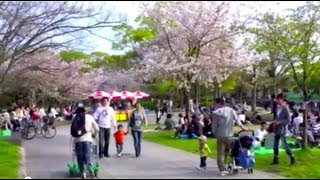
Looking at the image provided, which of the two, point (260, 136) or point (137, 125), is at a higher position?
point (137, 125)

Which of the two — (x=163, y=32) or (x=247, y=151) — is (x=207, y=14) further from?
(x=247, y=151)

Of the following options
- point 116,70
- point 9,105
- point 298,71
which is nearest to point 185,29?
point 298,71

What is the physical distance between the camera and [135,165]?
44.1 feet

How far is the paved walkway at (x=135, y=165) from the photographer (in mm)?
11641

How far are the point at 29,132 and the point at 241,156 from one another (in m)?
15.6

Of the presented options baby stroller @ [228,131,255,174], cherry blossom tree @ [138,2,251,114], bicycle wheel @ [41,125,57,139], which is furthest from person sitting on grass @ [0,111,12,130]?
baby stroller @ [228,131,255,174]

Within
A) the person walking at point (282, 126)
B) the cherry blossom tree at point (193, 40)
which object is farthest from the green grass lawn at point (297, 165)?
the cherry blossom tree at point (193, 40)

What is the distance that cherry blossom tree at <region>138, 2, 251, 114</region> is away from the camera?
27.6 meters

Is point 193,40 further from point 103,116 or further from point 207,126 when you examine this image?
point 103,116

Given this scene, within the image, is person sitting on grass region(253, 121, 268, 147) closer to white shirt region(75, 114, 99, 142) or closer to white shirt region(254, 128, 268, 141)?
→ white shirt region(254, 128, 268, 141)

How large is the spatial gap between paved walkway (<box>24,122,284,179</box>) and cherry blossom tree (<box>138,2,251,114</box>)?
10402 millimetres

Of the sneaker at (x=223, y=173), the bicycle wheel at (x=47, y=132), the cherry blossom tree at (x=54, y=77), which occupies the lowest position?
the sneaker at (x=223, y=173)

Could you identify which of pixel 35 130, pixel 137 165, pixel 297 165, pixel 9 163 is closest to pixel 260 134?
pixel 297 165

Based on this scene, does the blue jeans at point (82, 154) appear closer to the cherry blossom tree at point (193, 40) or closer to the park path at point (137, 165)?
the park path at point (137, 165)
